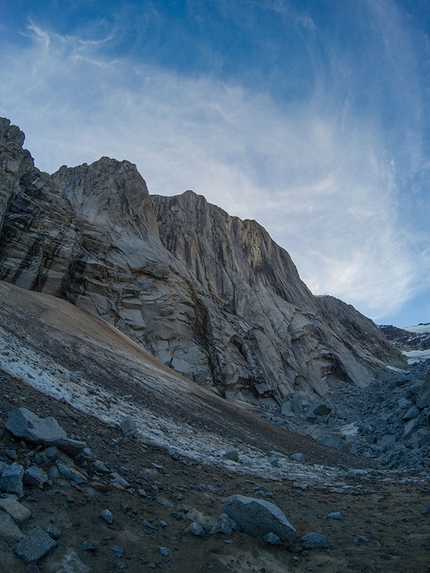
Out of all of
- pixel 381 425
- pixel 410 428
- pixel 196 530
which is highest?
pixel 410 428

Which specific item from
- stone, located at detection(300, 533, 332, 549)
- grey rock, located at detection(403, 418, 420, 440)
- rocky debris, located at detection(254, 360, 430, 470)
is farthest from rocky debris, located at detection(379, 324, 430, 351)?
stone, located at detection(300, 533, 332, 549)

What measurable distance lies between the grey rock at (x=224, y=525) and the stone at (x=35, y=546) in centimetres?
226

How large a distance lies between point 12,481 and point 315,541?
4.20m

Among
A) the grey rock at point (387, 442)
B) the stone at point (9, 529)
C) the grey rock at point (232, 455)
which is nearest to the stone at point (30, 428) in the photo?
the stone at point (9, 529)

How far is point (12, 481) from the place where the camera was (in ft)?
15.9

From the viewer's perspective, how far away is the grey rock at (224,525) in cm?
555

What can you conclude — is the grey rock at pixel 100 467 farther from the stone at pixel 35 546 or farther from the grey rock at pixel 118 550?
the stone at pixel 35 546

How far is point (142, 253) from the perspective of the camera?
36.8 meters

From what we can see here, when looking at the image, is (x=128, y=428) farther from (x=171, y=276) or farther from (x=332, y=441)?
(x=171, y=276)

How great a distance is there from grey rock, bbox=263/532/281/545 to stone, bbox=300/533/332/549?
16.4 inches

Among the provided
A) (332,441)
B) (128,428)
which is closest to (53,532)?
(128,428)

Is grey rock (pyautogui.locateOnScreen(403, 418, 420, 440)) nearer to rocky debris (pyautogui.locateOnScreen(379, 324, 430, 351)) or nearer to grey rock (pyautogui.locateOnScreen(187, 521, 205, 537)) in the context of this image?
grey rock (pyautogui.locateOnScreen(187, 521, 205, 537))

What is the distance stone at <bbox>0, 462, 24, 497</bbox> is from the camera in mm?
4785

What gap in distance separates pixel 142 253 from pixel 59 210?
27.8ft
